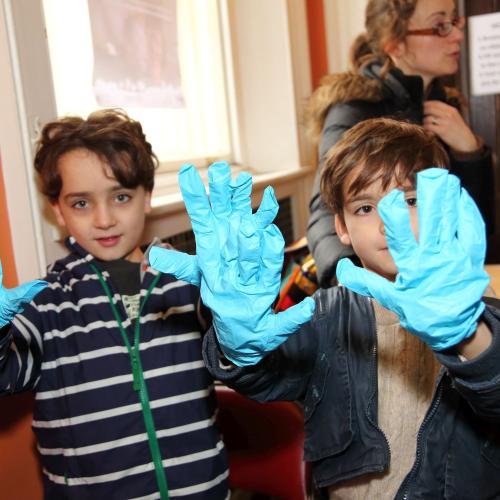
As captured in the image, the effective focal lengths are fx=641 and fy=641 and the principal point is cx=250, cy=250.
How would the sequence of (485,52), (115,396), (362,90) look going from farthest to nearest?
(485,52)
(362,90)
(115,396)

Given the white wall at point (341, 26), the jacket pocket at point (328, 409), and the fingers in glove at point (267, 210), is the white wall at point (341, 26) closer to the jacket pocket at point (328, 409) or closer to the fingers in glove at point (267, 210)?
the jacket pocket at point (328, 409)

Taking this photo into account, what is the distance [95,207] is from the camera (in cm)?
122

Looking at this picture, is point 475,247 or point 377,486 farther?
point 377,486

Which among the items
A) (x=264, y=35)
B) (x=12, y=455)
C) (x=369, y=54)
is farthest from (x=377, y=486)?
(x=264, y=35)

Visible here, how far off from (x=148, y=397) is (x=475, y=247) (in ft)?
2.29

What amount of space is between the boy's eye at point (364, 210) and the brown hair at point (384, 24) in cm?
75

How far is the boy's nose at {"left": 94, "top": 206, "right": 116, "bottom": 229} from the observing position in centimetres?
120

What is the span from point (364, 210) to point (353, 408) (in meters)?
0.31

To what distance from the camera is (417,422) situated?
99 cm

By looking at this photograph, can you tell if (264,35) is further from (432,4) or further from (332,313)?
(332,313)

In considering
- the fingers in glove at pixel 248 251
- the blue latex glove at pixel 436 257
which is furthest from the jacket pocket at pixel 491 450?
the fingers in glove at pixel 248 251

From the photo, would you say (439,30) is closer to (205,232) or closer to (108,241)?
(108,241)

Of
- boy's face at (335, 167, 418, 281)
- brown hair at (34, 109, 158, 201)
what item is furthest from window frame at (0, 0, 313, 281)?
boy's face at (335, 167, 418, 281)

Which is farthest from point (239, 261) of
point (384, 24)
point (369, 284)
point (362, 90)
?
point (384, 24)
